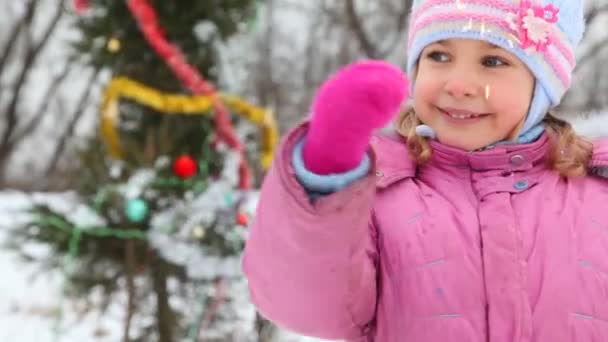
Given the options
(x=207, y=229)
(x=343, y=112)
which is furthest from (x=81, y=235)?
(x=343, y=112)

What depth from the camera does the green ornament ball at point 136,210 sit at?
2.90 metres

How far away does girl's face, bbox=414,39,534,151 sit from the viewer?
1.26 m

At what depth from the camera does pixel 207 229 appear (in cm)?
296

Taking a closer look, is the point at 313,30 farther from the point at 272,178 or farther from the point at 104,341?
the point at 272,178

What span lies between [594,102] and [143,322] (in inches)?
408

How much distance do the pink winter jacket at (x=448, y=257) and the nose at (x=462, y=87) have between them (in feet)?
0.35

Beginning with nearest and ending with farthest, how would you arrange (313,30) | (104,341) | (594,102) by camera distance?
(104,341) < (594,102) < (313,30)

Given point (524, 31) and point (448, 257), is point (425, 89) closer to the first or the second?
point (524, 31)

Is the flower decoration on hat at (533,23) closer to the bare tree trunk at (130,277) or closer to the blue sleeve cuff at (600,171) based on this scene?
the blue sleeve cuff at (600,171)

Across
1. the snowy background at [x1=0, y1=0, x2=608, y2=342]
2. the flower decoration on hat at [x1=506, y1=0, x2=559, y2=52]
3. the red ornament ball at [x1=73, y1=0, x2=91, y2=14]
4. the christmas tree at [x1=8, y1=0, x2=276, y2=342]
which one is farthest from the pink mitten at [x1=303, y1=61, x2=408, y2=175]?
the snowy background at [x1=0, y1=0, x2=608, y2=342]

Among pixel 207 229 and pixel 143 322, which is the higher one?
pixel 207 229

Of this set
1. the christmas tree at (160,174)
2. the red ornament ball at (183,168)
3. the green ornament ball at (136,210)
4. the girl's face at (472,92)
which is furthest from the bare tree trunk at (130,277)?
the girl's face at (472,92)

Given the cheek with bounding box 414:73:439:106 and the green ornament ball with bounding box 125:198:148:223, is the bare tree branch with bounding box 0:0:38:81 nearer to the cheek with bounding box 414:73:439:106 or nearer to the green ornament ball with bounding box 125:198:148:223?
the green ornament ball with bounding box 125:198:148:223

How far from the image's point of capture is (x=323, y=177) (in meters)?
0.98
